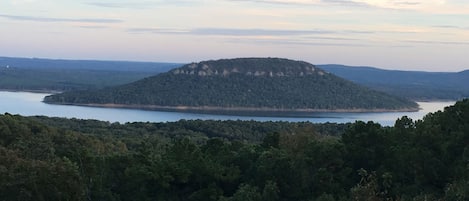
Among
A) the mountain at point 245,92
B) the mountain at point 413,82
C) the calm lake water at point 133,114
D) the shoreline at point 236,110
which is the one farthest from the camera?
the mountain at point 413,82

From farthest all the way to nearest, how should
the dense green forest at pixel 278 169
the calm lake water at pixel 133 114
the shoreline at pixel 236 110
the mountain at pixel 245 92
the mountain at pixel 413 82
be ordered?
1. the mountain at pixel 413 82
2. the mountain at pixel 245 92
3. the shoreline at pixel 236 110
4. the calm lake water at pixel 133 114
5. the dense green forest at pixel 278 169

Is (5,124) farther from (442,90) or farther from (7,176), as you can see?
(442,90)

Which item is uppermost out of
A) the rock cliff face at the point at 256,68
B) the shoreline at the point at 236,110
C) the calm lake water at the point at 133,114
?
the rock cliff face at the point at 256,68

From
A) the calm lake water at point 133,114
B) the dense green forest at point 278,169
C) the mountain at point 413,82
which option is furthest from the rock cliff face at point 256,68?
the dense green forest at point 278,169

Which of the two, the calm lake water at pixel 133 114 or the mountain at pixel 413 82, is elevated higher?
the mountain at pixel 413 82

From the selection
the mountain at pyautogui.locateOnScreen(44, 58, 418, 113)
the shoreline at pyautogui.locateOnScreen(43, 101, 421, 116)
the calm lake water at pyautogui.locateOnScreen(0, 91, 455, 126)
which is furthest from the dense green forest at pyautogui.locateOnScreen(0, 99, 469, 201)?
the mountain at pyautogui.locateOnScreen(44, 58, 418, 113)

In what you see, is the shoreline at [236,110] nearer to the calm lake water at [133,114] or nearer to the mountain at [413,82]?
the calm lake water at [133,114]

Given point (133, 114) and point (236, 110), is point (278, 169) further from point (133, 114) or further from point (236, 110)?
point (236, 110)

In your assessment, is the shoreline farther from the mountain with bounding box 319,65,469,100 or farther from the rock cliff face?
the mountain with bounding box 319,65,469,100
